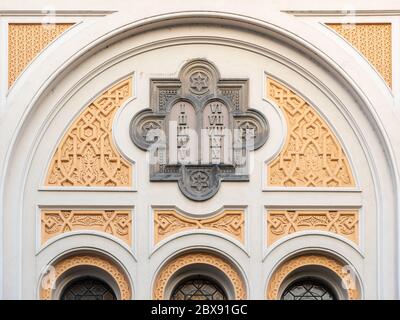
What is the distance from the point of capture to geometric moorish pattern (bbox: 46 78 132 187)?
688 inches

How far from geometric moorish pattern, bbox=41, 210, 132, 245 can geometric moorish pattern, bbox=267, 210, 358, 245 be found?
1.36 meters

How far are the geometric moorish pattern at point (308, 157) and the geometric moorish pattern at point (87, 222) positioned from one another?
1.44m

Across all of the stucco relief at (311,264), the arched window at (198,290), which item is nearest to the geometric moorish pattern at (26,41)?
the arched window at (198,290)

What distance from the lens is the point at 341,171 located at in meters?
17.5

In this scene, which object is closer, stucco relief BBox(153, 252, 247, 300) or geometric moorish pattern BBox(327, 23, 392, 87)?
stucco relief BBox(153, 252, 247, 300)

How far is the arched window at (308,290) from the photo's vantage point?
58.0 ft

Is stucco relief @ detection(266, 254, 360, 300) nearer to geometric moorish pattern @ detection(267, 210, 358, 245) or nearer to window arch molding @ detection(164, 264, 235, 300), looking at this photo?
geometric moorish pattern @ detection(267, 210, 358, 245)

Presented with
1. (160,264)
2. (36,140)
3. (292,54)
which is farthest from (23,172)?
(292,54)

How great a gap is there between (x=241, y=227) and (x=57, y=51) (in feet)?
7.90

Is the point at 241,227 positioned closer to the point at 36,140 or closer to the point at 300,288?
the point at 300,288

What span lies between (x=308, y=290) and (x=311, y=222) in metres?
0.71

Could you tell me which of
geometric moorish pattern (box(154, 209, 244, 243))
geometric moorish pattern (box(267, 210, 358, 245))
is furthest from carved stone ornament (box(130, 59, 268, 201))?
geometric moorish pattern (box(267, 210, 358, 245))
